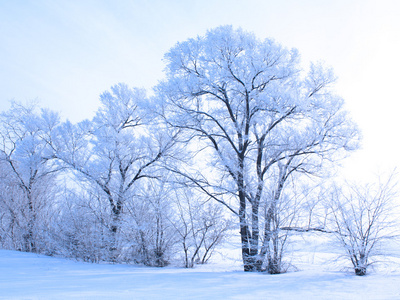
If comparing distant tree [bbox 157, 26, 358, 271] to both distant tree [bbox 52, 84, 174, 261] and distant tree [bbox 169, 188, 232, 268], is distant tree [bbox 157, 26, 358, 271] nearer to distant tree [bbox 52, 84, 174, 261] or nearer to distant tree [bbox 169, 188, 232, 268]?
distant tree [bbox 169, 188, 232, 268]

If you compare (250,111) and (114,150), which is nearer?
(250,111)

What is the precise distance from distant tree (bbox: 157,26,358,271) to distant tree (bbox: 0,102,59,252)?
7.78 metres

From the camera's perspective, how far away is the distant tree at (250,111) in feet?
29.7

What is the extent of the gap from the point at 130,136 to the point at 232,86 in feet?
17.6

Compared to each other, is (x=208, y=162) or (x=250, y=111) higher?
(x=250, y=111)

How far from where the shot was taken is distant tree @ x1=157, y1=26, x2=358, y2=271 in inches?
357

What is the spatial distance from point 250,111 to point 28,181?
47.6ft

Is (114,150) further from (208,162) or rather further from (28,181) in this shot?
(28,181)

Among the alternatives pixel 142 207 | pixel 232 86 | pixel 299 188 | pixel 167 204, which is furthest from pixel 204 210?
pixel 232 86

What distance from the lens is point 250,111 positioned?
383 inches

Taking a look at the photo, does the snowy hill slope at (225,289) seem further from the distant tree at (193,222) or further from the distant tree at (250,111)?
the distant tree at (193,222)

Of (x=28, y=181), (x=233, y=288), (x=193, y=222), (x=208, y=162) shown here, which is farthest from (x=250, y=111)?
(x=28, y=181)

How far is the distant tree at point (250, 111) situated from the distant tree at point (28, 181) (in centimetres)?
778

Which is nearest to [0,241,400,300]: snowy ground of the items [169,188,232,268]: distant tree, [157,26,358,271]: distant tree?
[157,26,358,271]: distant tree
